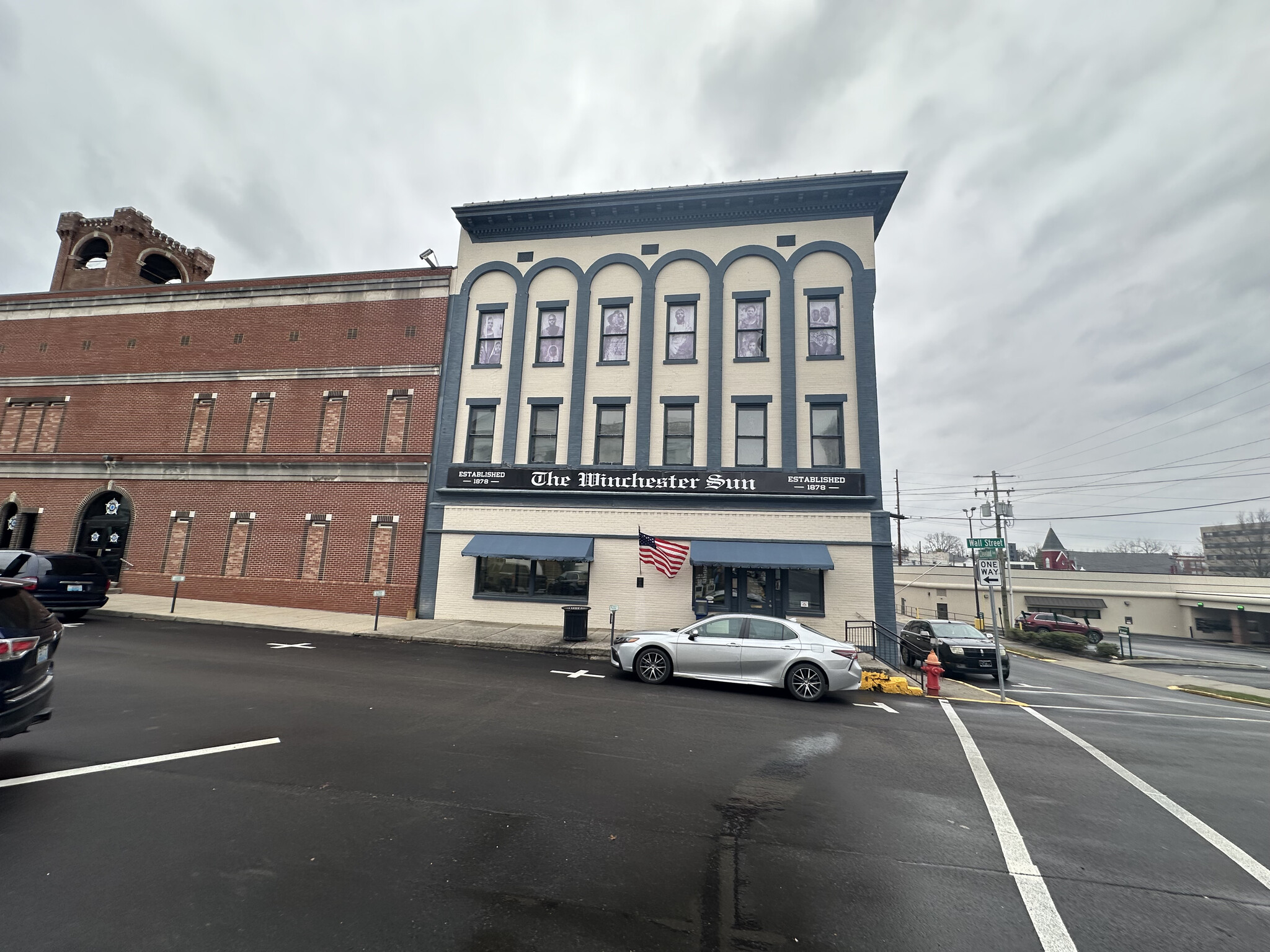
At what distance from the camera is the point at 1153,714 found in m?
10.8

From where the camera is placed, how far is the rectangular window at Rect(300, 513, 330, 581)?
59.9 ft

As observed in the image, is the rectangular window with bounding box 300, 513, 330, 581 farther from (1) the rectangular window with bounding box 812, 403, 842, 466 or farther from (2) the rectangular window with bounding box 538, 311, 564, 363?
(1) the rectangular window with bounding box 812, 403, 842, 466

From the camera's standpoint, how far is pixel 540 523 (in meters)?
17.4

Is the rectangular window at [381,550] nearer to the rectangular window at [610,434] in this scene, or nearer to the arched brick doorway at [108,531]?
the rectangular window at [610,434]

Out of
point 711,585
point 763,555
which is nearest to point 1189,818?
point 763,555

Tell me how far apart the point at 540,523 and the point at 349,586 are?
6.91m

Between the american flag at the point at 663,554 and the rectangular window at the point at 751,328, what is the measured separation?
6.72 m

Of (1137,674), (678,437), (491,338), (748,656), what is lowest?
(1137,674)

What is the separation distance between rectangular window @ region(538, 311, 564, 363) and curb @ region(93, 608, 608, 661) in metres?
9.59

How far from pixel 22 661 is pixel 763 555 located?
1414cm

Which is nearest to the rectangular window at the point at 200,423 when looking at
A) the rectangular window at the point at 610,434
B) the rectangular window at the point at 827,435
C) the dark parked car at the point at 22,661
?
the rectangular window at the point at 610,434

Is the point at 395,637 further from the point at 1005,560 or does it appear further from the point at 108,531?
the point at 1005,560

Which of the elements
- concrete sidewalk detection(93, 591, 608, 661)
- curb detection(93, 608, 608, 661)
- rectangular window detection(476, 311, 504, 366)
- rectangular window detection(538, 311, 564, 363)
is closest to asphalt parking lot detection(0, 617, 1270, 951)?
curb detection(93, 608, 608, 661)

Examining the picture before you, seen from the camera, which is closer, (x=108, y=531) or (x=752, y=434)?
(x=752, y=434)
